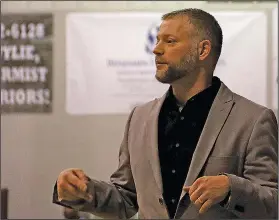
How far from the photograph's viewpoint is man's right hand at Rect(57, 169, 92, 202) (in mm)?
905

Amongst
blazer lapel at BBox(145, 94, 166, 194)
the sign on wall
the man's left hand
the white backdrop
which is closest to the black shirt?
blazer lapel at BBox(145, 94, 166, 194)

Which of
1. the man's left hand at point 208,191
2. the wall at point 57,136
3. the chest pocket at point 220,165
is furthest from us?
the wall at point 57,136

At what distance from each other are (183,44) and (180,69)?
0.15ft

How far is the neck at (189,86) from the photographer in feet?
3.21

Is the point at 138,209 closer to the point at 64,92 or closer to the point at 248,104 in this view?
the point at 248,104

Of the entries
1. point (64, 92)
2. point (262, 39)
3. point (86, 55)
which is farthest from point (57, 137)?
point (262, 39)

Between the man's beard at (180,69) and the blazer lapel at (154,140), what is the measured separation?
67mm

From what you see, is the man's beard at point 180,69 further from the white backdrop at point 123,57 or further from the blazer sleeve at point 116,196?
the white backdrop at point 123,57

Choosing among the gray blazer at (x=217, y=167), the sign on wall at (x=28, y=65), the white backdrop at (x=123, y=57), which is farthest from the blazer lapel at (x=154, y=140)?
the sign on wall at (x=28, y=65)

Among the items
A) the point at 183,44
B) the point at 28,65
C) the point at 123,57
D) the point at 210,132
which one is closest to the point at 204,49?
the point at 183,44

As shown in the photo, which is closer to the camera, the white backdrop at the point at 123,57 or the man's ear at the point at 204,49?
the man's ear at the point at 204,49

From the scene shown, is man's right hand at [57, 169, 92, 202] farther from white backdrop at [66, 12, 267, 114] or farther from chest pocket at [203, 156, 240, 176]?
white backdrop at [66, 12, 267, 114]

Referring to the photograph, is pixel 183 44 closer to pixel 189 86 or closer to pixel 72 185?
pixel 189 86

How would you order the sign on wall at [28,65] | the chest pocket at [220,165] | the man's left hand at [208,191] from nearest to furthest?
the man's left hand at [208,191]
the chest pocket at [220,165]
the sign on wall at [28,65]
